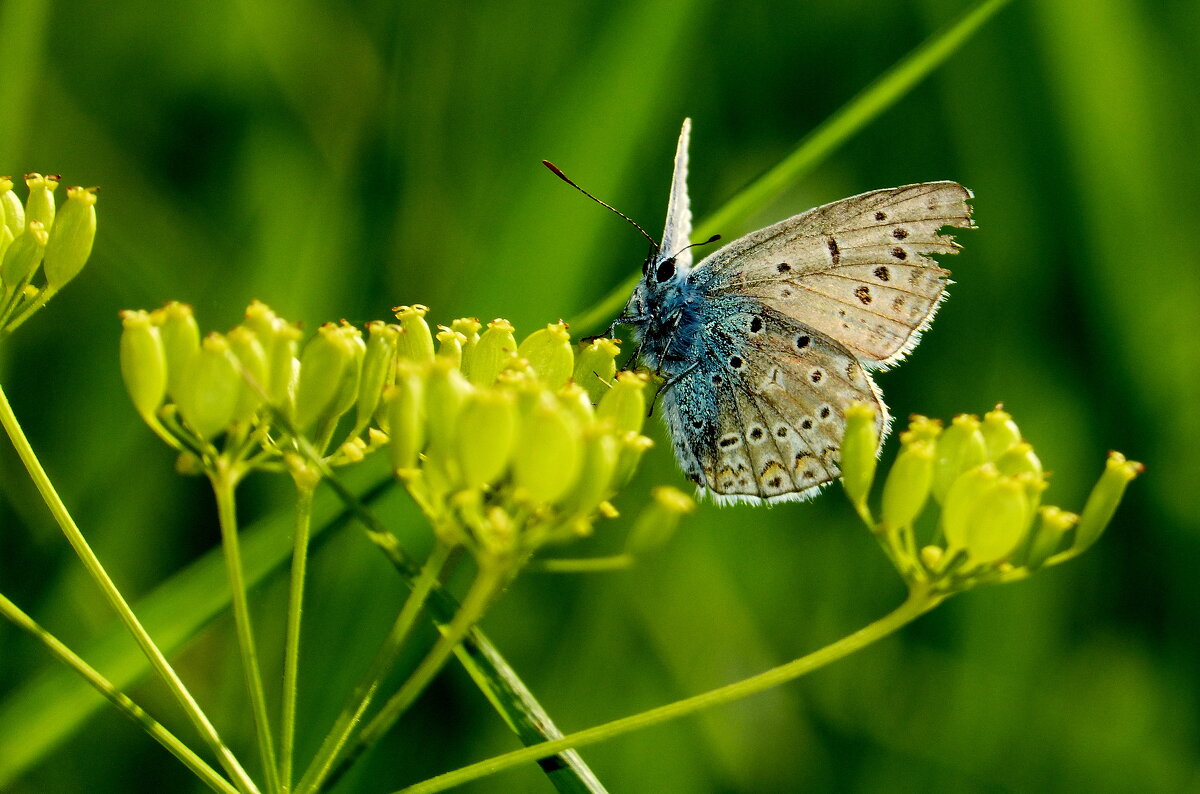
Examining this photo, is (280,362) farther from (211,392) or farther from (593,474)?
(593,474)

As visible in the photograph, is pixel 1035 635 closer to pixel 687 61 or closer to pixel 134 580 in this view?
pixel 687 61

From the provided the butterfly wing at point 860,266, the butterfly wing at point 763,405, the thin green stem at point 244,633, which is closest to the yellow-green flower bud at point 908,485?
the butterfly wing at point 763,405

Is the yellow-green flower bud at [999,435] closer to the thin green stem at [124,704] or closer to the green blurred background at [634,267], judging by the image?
the green blurred background at [634,267]

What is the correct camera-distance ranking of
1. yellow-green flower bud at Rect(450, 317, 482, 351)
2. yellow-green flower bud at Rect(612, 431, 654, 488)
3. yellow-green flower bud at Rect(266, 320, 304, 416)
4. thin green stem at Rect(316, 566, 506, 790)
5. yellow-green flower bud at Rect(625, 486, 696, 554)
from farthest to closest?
yellow-green flower bud at Rect(450, 317, 482, 351)
yellow-green flower bud at Rect(612, 431, 654, 488)
yellow-green flower bud at Rect(266, 320, 304, 416)
yellow-green flower bud at Rect(625, 486, 696, 554)
thin green stem at Rect(316, 566, 506, 790)

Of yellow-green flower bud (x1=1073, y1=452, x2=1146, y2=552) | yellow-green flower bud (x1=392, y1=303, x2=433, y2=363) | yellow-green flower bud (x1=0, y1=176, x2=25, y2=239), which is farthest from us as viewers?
yellow-green flower bud (x1=392, y1=303, x2=433, y2=363)

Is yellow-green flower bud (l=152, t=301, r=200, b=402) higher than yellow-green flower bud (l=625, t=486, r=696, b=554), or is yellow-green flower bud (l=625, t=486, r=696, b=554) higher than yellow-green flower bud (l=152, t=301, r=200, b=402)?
yellow-green flower bud (l=152, t=301, r=200, b=402)

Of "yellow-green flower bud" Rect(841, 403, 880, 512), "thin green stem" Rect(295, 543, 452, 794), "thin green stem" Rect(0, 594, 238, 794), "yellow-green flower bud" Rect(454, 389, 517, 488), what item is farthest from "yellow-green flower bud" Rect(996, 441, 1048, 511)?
"thin green stem" Rect(0, 594, 238, 794)

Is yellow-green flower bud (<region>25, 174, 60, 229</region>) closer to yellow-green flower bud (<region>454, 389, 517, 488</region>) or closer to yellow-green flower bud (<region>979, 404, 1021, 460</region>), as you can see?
yellow-green flower bud (<region>454, 389, 517, 488</region>)

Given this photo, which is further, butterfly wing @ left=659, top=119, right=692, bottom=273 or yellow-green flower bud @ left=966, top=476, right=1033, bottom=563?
butterfly wing @ left=659, top=119, right=692, bottom=273
